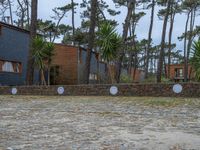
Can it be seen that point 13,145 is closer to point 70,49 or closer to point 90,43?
point 90,43

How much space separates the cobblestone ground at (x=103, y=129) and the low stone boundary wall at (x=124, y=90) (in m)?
4.02

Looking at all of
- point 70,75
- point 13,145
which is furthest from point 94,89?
point 70,75

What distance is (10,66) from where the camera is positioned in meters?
30.0

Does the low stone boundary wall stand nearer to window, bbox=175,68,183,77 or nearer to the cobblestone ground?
the cobblestone ground

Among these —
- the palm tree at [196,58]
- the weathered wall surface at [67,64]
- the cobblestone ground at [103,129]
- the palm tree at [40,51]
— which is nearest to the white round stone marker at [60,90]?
the palm tree at [40,51]

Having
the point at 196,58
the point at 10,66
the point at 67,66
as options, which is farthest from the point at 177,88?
the point at 67,66

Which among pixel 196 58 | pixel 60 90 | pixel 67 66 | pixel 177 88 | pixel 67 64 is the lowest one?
pixel 60 90

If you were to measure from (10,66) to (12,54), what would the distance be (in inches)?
37.2

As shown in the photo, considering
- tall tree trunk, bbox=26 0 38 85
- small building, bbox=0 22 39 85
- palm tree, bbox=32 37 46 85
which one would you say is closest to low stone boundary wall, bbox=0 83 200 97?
tall tree trunk, bbox=26 0 38 85

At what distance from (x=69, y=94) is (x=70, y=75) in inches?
669

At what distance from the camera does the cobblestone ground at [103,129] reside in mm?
6469

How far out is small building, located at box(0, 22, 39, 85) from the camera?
29.0 m

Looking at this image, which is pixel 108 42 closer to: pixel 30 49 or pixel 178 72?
pixel 30 49

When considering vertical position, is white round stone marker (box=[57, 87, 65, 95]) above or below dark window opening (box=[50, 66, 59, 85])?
below
